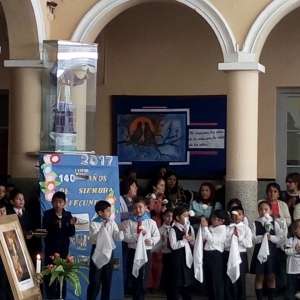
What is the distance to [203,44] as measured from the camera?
43.5ft

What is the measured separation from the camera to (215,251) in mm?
9914

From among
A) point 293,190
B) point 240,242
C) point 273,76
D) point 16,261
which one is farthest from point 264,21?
point 16,261

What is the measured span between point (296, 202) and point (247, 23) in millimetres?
2414

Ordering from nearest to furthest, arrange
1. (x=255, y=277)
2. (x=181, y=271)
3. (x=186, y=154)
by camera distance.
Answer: (x=181, y=271), (x=255, y=277), (x=186, y=154)

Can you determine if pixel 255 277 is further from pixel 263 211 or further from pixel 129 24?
pixel 129 24

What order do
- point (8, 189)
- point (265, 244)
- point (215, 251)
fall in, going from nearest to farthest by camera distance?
point (215, 251), point (265, 244), point (8, 189)

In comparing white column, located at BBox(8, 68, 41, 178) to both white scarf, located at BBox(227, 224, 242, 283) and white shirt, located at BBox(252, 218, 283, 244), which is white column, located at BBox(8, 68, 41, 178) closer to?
white scarf, located at BBox(227, 224, 242, 283)

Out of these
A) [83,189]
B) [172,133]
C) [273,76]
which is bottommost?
[83,189]

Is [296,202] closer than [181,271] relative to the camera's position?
No

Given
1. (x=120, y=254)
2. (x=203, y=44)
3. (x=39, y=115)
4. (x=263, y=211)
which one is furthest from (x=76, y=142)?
(x=203, y=44)

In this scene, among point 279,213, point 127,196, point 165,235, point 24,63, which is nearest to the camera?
point 165,235

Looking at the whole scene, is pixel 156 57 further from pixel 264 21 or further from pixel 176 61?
pixel 264 21

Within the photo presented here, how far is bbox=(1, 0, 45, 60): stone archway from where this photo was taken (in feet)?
35.2

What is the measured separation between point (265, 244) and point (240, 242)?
385mm
